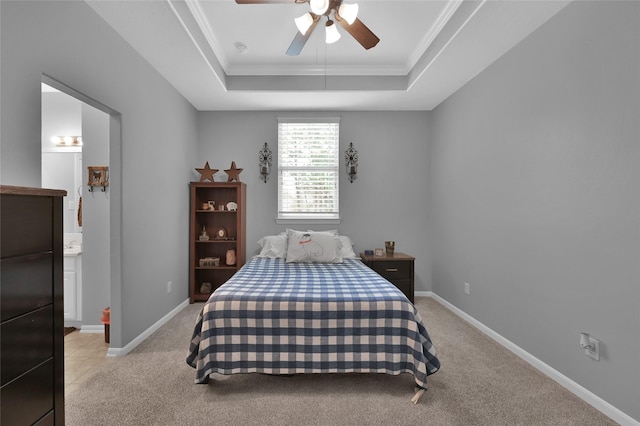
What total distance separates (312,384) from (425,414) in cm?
75

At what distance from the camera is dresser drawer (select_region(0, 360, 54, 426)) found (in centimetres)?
121

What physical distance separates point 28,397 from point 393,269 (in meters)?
3.42

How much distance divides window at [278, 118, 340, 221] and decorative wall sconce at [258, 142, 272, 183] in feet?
0.52

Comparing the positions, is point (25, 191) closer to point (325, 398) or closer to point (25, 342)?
point (25, 342)

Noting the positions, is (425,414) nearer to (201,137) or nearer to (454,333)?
(454,333)

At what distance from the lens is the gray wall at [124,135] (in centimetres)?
167

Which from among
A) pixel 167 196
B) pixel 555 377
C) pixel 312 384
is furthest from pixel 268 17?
pixel 555 377

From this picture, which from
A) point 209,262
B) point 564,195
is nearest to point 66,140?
point 209,262

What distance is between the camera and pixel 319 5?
1.96m

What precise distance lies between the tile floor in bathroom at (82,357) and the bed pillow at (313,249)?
187 centimetres

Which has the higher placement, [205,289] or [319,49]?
[319,49]

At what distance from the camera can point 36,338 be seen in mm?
1340

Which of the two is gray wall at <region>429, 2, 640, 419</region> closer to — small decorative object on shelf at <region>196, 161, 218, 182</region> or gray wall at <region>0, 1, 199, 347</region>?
small decorative object on shelf at <region>196, 161, 218, 182</region>

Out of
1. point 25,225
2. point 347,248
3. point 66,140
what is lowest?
point 347,248
